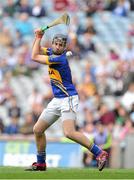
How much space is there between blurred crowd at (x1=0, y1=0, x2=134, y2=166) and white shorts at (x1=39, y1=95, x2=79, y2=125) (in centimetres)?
548

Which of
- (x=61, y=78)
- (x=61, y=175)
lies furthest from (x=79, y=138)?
(x=61, y=78)

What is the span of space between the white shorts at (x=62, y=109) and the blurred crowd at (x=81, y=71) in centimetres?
548

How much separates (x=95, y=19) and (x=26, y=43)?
2254mm

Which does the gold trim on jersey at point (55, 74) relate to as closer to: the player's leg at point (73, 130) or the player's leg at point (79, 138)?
the player's leg at point (73, 130)

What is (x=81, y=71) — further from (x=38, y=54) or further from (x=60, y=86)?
(x=38, y=54)

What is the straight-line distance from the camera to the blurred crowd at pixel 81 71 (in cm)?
2091

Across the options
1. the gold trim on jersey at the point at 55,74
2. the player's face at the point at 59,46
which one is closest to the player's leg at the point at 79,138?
the gold trim on jersey at the point at 55,74

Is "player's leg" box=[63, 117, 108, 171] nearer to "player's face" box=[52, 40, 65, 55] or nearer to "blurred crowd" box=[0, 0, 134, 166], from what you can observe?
"player's face" box=[52, 40, 65, 55]

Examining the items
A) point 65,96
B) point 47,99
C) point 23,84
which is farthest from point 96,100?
point 65,96

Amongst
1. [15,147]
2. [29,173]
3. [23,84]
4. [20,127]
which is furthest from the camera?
[23,84]

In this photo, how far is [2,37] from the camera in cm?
2578

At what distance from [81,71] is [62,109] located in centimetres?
1091

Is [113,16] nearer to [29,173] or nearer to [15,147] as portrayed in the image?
[15,147]

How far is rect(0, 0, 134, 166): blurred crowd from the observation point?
2091cm
